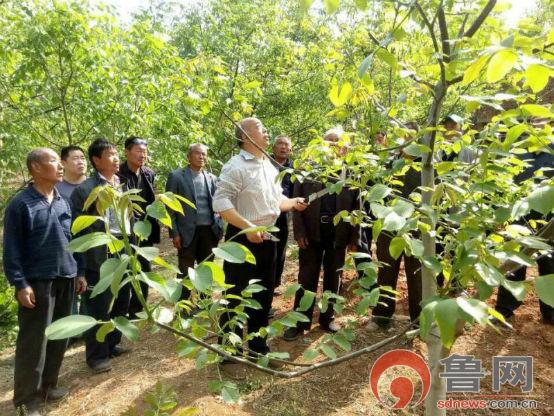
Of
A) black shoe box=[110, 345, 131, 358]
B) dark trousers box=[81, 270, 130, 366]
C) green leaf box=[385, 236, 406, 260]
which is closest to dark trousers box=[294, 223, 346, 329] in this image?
dark trousers box=[81, 270, 130, 366]

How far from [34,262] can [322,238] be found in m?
Answer: 2.59

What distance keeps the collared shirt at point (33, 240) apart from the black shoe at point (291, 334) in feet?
7.01

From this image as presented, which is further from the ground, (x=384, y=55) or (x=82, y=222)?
(x=384, y=55)

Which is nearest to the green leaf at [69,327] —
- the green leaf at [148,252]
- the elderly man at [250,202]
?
the green leaf at [148,252]

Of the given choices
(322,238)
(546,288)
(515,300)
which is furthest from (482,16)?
(515,300)

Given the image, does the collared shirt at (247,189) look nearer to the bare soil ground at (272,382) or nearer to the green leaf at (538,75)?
the bare soil ground at (272,382)

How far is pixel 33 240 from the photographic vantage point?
299 cm

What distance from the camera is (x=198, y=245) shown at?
4840mm

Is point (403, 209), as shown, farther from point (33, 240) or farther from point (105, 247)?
point (105, 247)

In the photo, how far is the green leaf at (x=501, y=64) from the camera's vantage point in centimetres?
70

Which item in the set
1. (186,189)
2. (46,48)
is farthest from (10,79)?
(186,189)

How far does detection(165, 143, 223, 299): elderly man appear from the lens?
4664 millimetres

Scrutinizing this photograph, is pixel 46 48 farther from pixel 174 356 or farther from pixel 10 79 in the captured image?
pixel 174 356

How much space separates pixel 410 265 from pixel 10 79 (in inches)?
217
